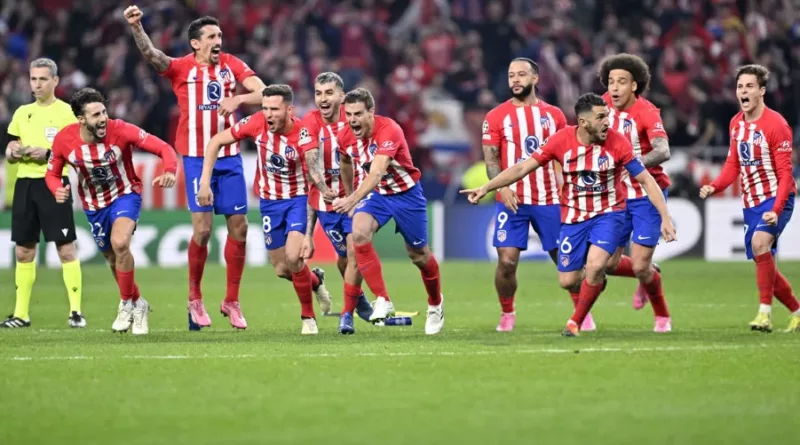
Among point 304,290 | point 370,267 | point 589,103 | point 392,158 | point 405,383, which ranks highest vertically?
point 589,103

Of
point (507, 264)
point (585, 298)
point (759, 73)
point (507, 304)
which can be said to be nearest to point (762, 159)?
point (759, 73)

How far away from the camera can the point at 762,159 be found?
34.8ft

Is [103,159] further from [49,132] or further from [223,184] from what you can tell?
[49,132]

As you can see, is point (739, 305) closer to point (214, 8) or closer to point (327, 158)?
point (327, 158)

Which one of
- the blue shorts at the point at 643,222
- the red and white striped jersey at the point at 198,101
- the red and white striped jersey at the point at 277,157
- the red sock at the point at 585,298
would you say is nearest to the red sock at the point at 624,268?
the blue shorts at the point at 643,222

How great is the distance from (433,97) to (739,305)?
419 inches

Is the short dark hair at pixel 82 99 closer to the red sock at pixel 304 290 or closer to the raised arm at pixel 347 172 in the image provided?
the raised arm at pixel 347 172

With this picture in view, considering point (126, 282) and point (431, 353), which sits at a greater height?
point (126, 282)

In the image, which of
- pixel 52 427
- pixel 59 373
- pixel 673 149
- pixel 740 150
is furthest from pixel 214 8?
pixel 52 427

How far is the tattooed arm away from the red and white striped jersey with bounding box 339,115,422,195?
1.78 meters

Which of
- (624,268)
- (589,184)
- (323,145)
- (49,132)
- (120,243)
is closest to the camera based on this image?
(589,184)

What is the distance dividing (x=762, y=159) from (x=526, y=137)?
185 centimetres

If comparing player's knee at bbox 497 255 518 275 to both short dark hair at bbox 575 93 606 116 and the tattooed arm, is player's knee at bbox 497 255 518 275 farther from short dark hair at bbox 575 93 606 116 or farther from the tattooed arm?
short dark hair at bbox 575 93 606 116

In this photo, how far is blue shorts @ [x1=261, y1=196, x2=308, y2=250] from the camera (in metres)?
10.8
